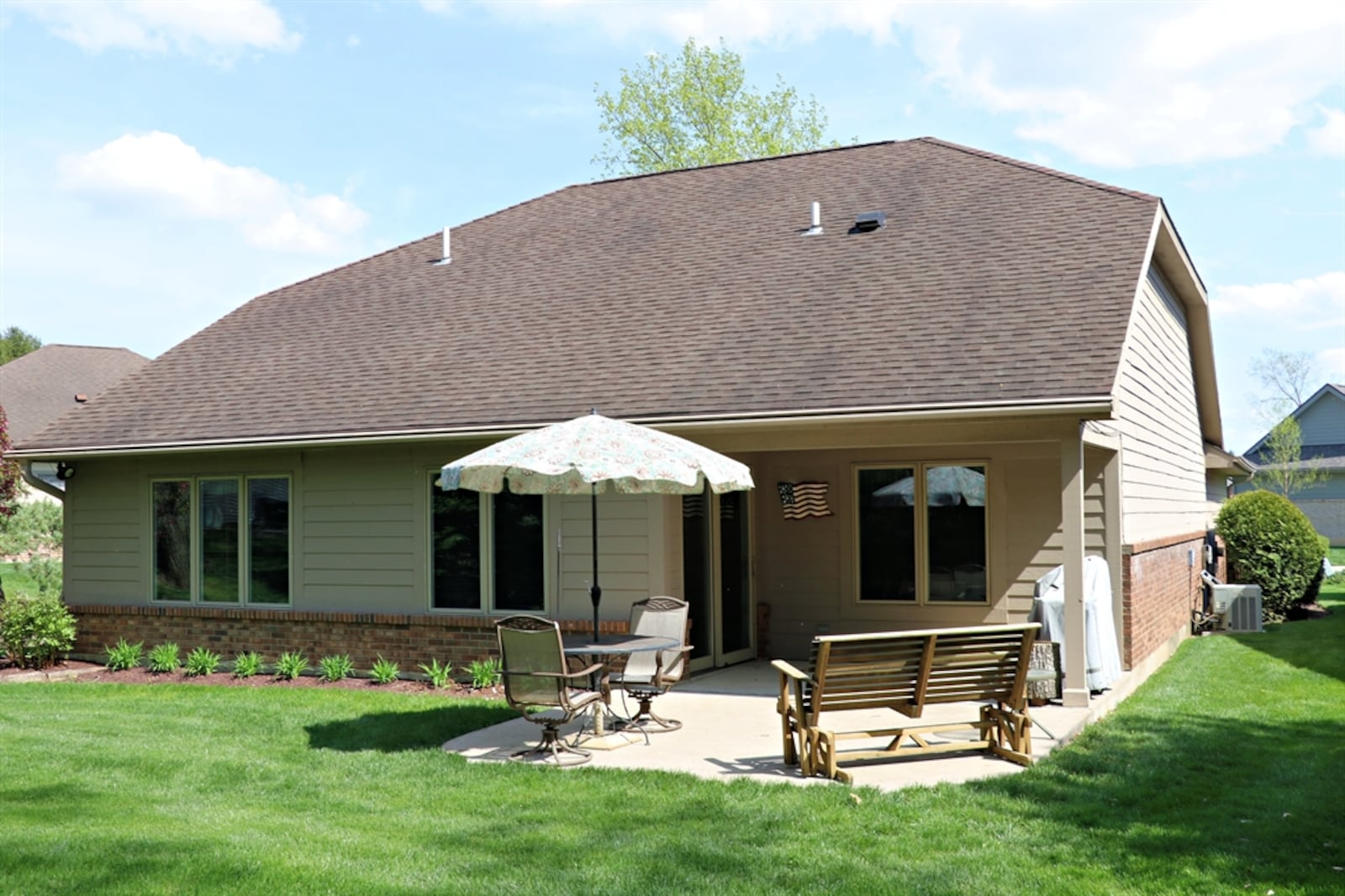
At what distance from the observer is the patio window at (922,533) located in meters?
12.4

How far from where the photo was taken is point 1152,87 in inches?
632

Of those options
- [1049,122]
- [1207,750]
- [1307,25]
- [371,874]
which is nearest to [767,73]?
[1049,122]

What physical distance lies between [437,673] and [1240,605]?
11.2 m

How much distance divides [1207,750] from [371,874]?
589cm

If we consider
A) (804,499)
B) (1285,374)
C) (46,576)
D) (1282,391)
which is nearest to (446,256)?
(804,499)

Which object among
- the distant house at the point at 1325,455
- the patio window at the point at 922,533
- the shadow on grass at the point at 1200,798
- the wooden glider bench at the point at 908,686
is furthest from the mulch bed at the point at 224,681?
the distant house at the point at 1325,455

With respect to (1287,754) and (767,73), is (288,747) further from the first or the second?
(767,73)

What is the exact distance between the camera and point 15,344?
229 feet

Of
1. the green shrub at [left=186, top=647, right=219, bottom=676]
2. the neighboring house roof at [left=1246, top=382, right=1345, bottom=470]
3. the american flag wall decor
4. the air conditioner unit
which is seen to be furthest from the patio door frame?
the neighboring house roof at [left=1246, top=382, right=1345, bottom=470]

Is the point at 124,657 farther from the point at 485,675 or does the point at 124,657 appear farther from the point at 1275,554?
the point at 1275,554

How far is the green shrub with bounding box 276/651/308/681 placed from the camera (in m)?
12.7

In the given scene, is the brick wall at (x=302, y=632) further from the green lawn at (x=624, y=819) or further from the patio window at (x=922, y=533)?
the patio window at (x=922, y=533)

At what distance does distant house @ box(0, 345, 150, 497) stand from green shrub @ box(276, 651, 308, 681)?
23.8m

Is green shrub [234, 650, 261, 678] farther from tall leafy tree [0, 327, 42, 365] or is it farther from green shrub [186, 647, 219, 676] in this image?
tall leafy tree [0, 327, 42, 365]
